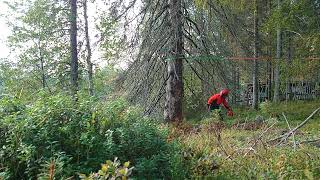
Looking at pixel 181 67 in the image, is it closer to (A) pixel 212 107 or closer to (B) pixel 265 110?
(A) pixel 212 107

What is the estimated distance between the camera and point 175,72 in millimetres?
10039

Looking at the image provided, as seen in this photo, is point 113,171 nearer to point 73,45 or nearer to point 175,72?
point 175,72

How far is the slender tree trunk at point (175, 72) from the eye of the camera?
395 inches

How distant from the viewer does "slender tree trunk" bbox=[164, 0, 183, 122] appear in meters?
10.0

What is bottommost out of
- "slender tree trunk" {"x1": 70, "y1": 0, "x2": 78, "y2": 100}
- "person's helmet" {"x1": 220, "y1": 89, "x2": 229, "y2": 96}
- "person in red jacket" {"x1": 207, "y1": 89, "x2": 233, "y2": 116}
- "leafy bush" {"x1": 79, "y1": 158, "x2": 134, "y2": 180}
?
"person in red jacket" {"x1": 207, "y1": 89, "x2": 233, "y2": 116}

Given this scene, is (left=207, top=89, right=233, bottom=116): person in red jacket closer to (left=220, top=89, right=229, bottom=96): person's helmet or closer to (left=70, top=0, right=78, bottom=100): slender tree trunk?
(left=220, top=89, right=229, bottom=96): person's helmet

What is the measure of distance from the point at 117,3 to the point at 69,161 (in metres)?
7.41

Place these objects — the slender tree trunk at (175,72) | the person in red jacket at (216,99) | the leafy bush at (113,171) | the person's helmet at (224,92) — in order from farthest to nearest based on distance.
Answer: the person in red jacket at (216,99), the person's helmet at (224,92), the slender tree trunk at (175,72), the leafy bush at (113,171)

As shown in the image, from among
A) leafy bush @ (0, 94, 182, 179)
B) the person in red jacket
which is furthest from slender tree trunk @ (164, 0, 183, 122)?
leafy bush @ (0, 94, 182, 179)

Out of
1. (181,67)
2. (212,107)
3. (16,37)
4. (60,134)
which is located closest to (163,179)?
(60,134)

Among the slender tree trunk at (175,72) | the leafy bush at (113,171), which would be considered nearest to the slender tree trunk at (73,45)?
the slender tree trunk at (175,72)

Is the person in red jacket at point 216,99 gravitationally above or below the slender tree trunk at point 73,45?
below

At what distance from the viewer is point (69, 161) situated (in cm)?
360

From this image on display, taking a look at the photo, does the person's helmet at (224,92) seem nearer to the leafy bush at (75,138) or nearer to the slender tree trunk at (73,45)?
the leafy bush at (75,138)
